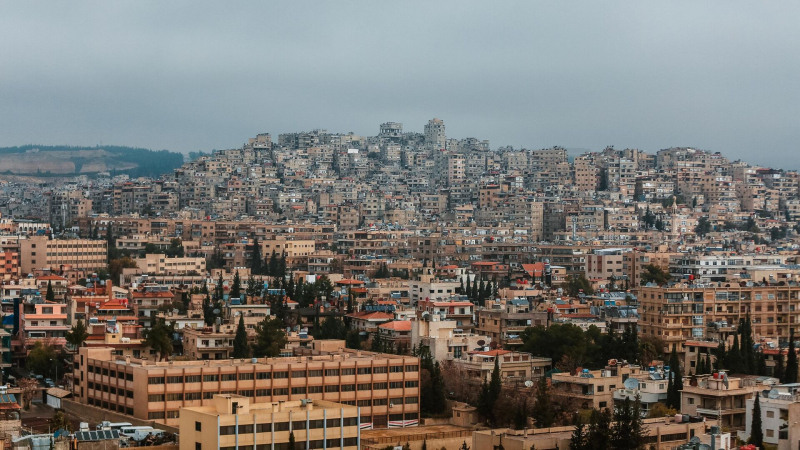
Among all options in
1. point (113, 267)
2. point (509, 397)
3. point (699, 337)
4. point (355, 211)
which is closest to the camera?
point (509, 397)

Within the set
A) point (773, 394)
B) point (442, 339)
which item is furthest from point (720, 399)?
point (442, 339)

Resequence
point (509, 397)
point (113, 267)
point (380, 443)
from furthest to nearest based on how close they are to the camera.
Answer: point (113, 267), point (509, 397), point (380, 443)

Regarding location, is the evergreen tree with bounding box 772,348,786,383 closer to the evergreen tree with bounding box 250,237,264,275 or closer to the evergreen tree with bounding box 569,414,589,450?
the evergreen tree with bounding box 569,414,589,450

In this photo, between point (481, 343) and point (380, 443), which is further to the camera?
point (481, 343)

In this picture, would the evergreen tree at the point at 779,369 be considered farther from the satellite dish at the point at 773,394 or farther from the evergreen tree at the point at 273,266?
the evergreen tree at the point at 273,266

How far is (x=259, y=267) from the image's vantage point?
100438 mm

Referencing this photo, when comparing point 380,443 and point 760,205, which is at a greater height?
point 760,205

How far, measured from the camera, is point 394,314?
222ft

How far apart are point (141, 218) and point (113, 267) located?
26.3 meters

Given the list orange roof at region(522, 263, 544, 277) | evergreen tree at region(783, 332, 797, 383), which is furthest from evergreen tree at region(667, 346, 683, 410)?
orange roof at region(522, 263, 544, 277)

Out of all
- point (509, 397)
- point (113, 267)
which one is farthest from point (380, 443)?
point (113, 267)

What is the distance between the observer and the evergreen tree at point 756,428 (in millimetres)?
41969

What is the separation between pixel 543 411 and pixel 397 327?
18.0m

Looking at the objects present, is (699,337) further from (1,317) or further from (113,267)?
(113,267)
